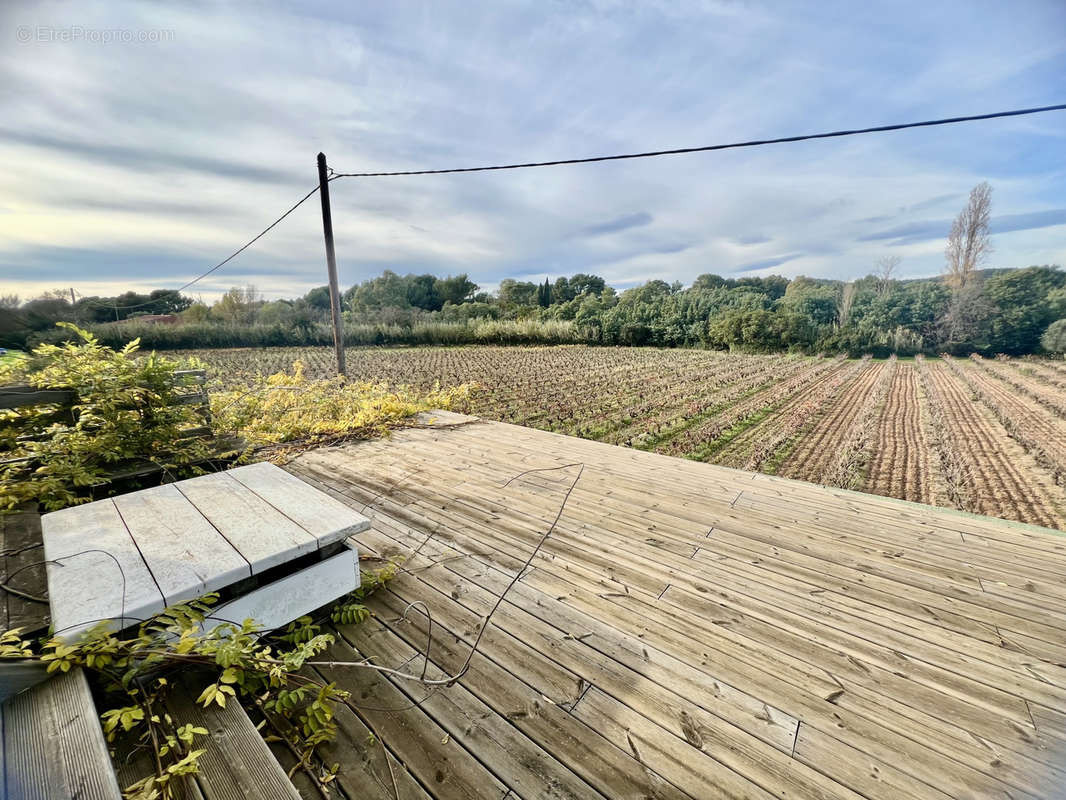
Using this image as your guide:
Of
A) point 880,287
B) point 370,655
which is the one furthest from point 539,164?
point 880,287

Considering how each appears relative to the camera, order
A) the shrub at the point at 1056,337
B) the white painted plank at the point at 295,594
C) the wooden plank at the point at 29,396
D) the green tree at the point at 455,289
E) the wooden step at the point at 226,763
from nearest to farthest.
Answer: the wooden step at the point at 226,763, the white painted plank at the point at 295,594, the wooden plank at the point at 29,396, the shrub at the point at 1056,337, the green tree at the point at 455,289

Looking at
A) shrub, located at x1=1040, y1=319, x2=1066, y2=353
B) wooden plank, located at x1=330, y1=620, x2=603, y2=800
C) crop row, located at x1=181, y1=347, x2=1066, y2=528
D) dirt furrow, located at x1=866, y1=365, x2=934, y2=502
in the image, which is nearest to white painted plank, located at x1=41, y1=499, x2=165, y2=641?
wooden plank, located at x1=330, y1=620, x2=603, y2=800

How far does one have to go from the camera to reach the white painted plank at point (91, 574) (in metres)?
1.00

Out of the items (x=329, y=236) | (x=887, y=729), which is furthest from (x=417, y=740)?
(x=329, y=236)

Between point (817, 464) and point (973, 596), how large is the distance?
5432 mm

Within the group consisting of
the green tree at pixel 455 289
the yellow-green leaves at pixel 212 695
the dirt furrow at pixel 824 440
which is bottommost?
the dirt furrow at pixel 824 440

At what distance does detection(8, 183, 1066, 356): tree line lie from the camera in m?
6.62

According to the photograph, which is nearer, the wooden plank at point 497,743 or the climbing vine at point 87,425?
the wooden plank at point 497,743

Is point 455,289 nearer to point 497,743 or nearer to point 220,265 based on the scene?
point 220,265

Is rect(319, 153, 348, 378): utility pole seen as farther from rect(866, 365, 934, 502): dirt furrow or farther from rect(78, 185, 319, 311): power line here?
rect(866, 365, 934, 502): dirt furrow

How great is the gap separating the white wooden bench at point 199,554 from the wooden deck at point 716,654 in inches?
12.4

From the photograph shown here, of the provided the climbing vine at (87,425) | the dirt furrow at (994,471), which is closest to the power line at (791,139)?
the climbing vine at (87,425)

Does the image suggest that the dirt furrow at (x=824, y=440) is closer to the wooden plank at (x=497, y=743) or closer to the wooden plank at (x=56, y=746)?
the wooden plank at (x=497, y=743)

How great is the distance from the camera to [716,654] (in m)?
1.40
